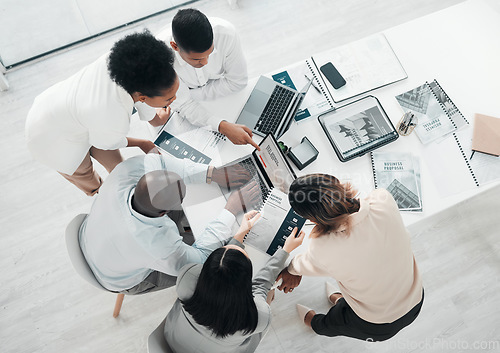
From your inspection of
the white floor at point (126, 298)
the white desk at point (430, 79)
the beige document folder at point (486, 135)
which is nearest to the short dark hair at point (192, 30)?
the white desk at point (430, 79)

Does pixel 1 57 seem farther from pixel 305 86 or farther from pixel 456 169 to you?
pixel 456 169

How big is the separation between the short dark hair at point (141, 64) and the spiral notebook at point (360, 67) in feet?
2.61

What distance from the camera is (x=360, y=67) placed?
75.4 inches

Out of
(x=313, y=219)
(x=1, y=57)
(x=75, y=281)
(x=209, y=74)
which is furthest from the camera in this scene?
(x=1, y=57)

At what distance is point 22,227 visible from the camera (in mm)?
2393

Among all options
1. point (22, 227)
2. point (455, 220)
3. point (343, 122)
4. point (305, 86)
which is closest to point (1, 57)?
point (22, 227)

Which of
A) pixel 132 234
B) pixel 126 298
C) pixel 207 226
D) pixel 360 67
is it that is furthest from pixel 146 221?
pixel 360 67

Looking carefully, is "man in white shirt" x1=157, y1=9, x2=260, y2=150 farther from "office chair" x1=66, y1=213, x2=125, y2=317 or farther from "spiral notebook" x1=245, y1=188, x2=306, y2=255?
"office chair" x1=66, y1=213, x2=125, y2=317

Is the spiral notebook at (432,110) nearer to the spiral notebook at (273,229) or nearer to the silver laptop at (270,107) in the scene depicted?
the silver laptop at (270,107)

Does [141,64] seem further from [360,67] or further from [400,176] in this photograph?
[400,176]

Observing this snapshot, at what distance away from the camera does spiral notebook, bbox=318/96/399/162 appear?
1742 mm

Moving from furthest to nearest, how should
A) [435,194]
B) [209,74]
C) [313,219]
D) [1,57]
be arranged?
[1,57] < [209,74] < [435,194] < [313,219]

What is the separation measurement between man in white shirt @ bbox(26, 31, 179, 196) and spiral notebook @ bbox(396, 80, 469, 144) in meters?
1.13

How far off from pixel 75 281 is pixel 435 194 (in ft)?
6.68
